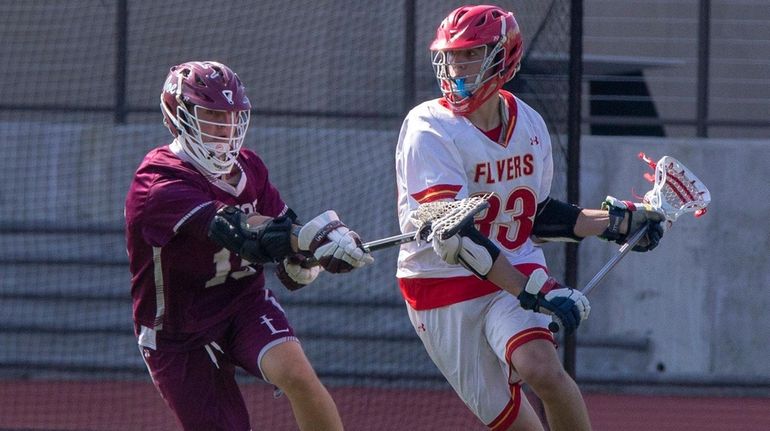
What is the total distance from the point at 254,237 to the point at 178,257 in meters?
0.47

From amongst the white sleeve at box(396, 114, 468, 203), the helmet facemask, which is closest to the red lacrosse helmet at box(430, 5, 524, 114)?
the helmet facemask

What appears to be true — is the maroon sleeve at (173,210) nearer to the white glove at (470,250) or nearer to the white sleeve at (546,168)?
the white glove at (470,250)

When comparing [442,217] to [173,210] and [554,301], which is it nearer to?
[554,301]

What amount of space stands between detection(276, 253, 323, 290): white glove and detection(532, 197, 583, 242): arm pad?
33.8 inches

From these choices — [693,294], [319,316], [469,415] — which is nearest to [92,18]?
[319,316]

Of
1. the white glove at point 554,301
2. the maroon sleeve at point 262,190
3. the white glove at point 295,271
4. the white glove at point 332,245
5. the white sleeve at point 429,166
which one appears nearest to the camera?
the white glove at point 332,245

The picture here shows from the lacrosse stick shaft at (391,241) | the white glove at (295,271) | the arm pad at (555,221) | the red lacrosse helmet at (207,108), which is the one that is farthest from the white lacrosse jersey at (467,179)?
the red lacrosse helmet at (207,108)

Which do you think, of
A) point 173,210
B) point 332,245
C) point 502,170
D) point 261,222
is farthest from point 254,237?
point 502,170

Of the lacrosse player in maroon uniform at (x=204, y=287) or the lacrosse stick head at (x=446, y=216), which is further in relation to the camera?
the lacrosse player in maroon uniform at (x=204, y=287)

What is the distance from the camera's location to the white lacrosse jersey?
13.5 feet

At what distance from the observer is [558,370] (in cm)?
402

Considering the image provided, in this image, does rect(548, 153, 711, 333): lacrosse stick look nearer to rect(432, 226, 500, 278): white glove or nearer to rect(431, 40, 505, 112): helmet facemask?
rect(431, 40, 505, 112): helmet facemask

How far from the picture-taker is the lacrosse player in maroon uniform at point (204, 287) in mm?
4000

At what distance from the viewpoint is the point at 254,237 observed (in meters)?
3.66
